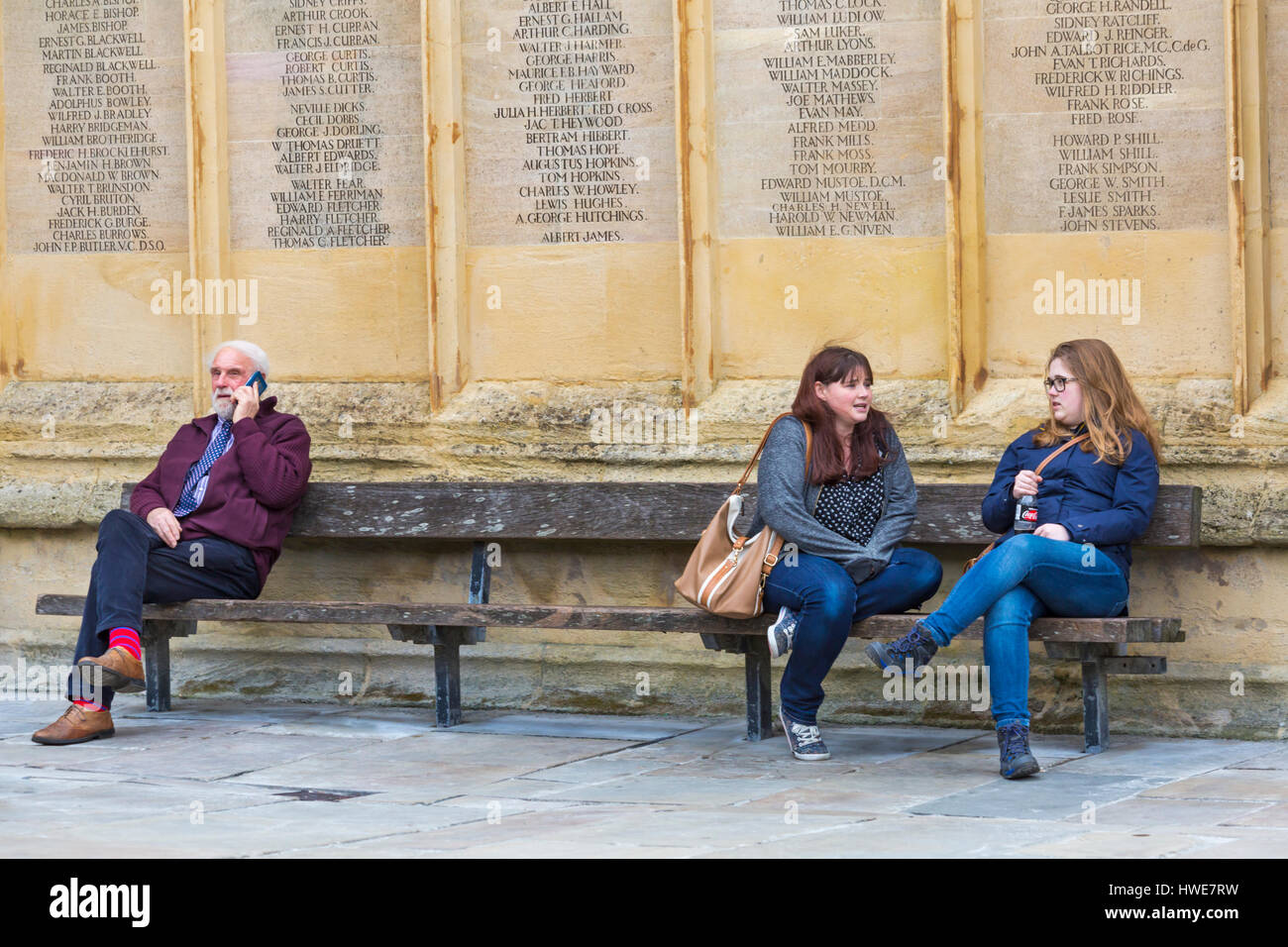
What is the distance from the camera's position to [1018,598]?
19.7 ft

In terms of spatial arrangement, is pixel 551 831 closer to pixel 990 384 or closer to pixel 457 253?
pixel 990 384

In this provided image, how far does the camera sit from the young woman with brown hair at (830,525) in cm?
626

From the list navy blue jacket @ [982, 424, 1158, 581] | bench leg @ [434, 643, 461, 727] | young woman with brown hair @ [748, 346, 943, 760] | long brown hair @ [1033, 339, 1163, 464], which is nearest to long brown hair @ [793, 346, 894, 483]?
young woman with brown hair @ [748, 346, 943, 760]

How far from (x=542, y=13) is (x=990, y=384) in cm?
235

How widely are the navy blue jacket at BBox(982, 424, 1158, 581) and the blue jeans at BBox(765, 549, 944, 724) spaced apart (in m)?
0.33

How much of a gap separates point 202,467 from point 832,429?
8.31ft

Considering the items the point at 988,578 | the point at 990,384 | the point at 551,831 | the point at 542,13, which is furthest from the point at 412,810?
the point at 542,13

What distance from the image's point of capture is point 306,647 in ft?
26.4

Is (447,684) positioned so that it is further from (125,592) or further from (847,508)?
(847,508)

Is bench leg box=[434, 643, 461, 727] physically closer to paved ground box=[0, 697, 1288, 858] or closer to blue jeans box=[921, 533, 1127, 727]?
paved ground box=[0, 697, 1288, 858]

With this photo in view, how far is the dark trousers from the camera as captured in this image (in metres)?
6.92

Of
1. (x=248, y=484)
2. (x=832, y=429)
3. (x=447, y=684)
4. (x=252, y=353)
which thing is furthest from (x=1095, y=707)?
(x=252, y=353)

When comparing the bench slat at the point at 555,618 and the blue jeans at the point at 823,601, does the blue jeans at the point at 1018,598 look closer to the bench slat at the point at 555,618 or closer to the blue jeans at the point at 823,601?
the bench slat at the point at 555,618

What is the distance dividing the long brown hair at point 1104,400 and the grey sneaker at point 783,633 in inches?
43.9
